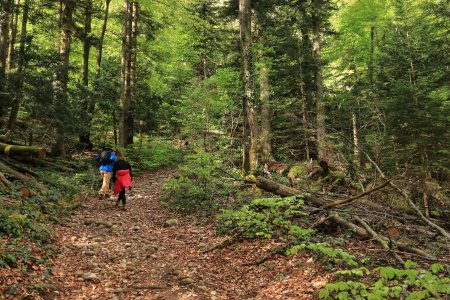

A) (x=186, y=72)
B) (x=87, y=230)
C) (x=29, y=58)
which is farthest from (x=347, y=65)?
(x=87, y=230)

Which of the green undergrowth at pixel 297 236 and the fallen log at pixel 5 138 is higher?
the fallen log at pixel 5 138

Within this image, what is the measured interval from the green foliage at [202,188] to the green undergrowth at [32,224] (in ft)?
10.1

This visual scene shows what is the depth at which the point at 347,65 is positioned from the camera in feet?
82.2

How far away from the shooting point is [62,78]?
508 inches

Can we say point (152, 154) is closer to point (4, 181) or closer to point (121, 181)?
point (121, 181)

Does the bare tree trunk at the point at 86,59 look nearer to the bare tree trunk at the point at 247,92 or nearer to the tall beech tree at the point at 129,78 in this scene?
the tall beech tree at the point at 129,78

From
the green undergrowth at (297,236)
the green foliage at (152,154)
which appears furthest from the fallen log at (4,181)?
the green foliage at (152,154)

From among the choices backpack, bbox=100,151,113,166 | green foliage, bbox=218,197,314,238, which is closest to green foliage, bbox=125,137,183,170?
backpack, bbox=100,151,113,166

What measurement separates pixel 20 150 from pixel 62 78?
10.7 ft

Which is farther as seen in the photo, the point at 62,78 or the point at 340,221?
the point at 62,78

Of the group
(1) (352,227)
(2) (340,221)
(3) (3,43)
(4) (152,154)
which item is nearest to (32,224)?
(2) (340,221)

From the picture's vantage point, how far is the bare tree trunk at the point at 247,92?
40.8 feet

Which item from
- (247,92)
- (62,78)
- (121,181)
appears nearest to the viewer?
(121,181)

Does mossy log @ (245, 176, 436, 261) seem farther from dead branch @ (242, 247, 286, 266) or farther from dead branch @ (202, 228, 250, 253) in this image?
dead branch @ (202, 228, 250, 253)
